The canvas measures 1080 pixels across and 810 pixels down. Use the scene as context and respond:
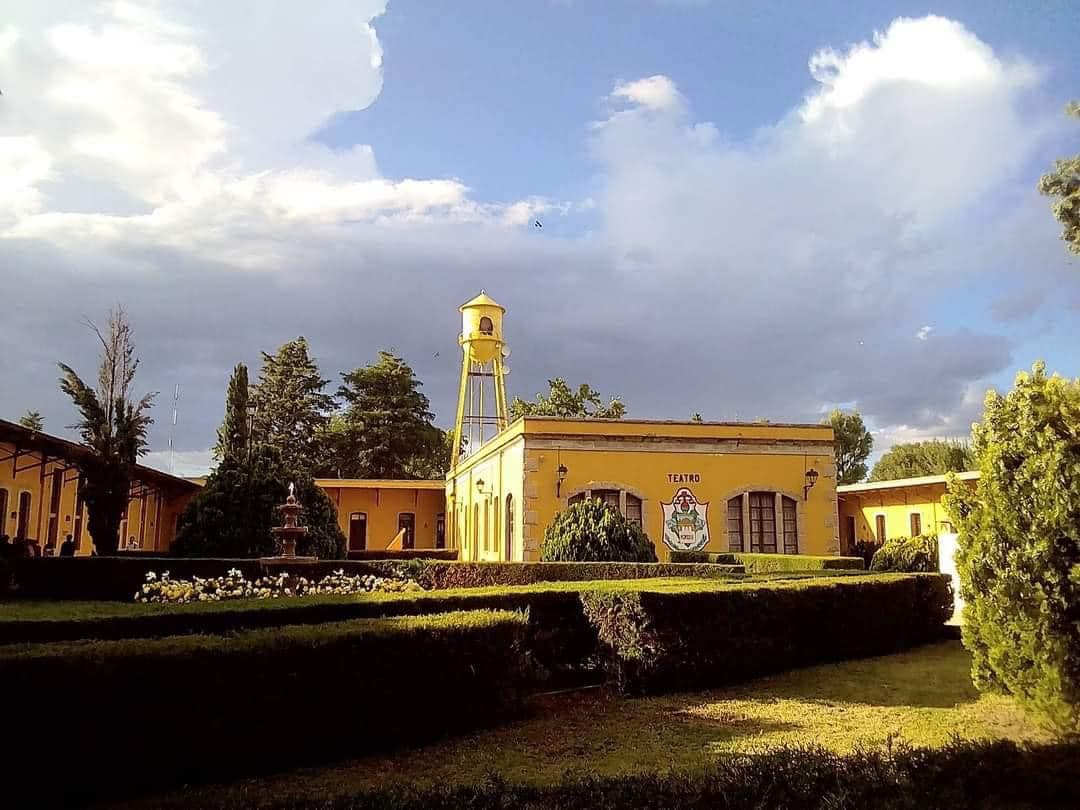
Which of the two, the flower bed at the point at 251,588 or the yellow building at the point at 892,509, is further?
the yellow building at the point at 892,509

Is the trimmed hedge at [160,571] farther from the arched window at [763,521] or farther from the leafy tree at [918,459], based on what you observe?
the leafy tree at [918,459]

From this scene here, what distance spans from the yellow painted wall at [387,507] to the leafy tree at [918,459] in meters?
30.7

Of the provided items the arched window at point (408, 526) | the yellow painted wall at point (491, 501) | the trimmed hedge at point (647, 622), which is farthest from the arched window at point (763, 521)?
the arched window at point (408, 526)

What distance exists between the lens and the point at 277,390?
172 ft

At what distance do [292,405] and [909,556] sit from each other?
39034 mm

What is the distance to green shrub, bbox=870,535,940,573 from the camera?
20672 mm

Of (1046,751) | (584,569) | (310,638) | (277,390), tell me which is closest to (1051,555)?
(1046,751)

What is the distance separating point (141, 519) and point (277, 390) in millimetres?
20600

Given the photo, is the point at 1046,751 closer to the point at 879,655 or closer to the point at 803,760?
the point at 803,760

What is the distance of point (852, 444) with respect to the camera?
58.6 meters

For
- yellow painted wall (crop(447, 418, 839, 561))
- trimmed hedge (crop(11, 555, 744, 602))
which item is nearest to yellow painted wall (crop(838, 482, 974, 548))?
yellow painted wall (crop(447, 418, 839, 561))

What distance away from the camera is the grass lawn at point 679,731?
225 inches

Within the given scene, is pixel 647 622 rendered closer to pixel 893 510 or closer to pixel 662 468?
pixel 662 468

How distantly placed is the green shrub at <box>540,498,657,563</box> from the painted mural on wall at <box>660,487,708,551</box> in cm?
701
